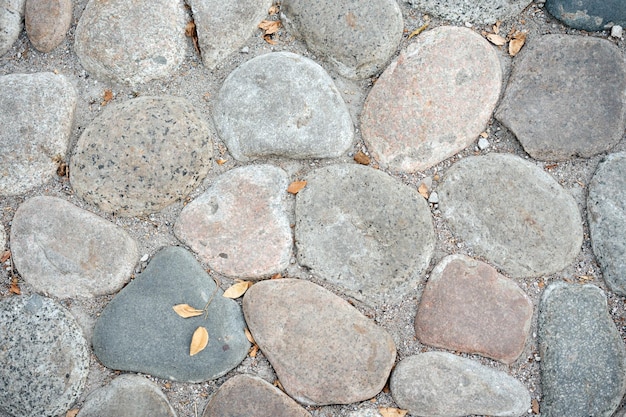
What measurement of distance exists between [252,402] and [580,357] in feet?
2.77

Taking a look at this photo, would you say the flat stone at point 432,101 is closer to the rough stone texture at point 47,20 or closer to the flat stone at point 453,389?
the flat stone at point 453,389

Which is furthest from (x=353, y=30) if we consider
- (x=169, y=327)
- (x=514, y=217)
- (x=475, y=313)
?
(x=169, y=327)

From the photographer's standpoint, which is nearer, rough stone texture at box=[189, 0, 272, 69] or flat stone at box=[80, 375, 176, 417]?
flat stone at box=[80, 375, 176, 417]

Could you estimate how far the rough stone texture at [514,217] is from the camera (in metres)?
1.49

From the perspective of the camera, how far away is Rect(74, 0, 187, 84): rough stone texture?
1554mm

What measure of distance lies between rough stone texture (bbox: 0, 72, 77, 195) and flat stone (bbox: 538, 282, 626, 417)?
138cm

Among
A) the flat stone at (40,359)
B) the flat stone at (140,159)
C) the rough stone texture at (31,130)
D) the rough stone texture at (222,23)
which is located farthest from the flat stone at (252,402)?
the rough stone texture at (222,23)

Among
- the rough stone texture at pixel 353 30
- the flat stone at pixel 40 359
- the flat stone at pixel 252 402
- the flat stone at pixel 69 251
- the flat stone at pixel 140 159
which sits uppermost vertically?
the rough stone texture at pixel 353 30

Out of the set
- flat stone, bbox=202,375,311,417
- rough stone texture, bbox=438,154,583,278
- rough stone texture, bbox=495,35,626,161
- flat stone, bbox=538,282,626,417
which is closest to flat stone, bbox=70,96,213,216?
flat stone, bbox=202,375,311,417

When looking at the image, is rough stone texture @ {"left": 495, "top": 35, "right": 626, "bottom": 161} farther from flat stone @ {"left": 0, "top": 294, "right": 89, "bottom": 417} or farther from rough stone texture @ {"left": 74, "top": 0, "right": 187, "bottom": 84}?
flat stone @ {"left": 0, "top": 294, "right": 89, "bottom": 417}

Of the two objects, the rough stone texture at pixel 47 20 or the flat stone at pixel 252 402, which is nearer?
the flat stone at pixel 252 402

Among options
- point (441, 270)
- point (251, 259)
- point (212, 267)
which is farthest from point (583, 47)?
point (212, 267)

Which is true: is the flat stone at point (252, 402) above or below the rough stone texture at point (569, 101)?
below

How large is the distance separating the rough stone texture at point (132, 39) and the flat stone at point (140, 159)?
112 mm
